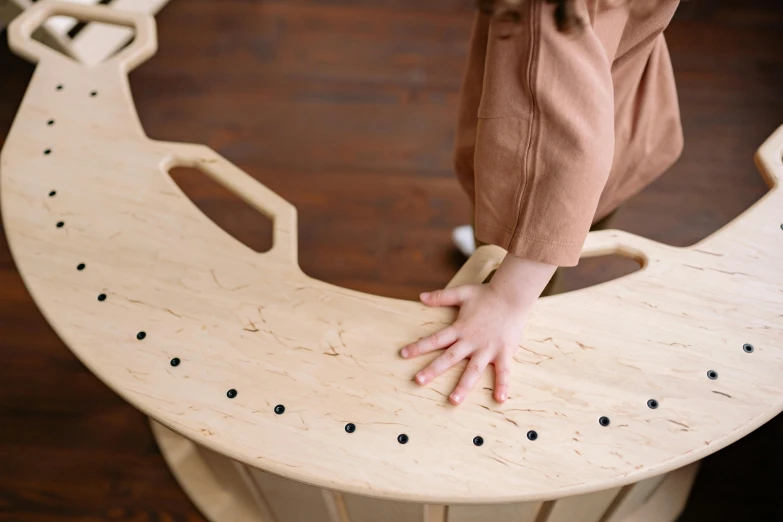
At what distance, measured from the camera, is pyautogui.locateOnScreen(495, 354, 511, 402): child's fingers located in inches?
21.7

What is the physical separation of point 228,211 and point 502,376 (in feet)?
3.01

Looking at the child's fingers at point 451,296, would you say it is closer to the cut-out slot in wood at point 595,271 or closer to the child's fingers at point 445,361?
the child's fingers at point 445,361

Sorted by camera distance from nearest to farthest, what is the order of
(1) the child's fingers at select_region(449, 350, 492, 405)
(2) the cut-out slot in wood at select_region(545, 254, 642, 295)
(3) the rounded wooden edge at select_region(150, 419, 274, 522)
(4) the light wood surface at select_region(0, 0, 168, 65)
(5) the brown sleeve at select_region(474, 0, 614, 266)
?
(5) the brown sleeve at select_region(474, 0, 614, 266), (1) the child's fingers at select_region(449, 350, 492, 405), (3) the rounded wooden edge at select_region(150, 419, 274, 522), (2) the cut-out slot in wood at select_region(545, 254, 642, 295), (4) the light wood surface at select_region(0, 0, 168, 65)

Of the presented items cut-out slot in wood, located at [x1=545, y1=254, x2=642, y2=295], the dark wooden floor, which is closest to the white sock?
the dark wooden floor

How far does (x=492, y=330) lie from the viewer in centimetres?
58

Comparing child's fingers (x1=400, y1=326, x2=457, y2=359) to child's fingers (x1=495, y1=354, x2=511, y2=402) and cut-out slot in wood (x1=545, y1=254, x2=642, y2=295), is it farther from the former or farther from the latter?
cut-out slot in wood (x1=545, y1=254, x2=642, y2=295)

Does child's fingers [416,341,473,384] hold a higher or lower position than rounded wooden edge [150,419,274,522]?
higher

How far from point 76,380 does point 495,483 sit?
2.97 ft

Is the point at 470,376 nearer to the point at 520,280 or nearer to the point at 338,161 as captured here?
the point at 520,280

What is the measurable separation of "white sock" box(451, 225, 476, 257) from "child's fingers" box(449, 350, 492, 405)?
0.65 metres

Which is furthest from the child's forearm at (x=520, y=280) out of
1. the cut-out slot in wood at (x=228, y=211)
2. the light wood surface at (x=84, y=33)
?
the light wood surface at (x=84, y=33)

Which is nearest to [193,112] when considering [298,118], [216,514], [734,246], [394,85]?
[298,118]

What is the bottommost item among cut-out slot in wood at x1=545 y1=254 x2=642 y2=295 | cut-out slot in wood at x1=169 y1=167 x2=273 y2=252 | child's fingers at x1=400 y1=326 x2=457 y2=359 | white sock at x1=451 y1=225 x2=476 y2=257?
cut-out slot in wood at x1=545 y1=254 x2=642 y2=295

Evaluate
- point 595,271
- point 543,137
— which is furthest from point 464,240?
point 543,137
